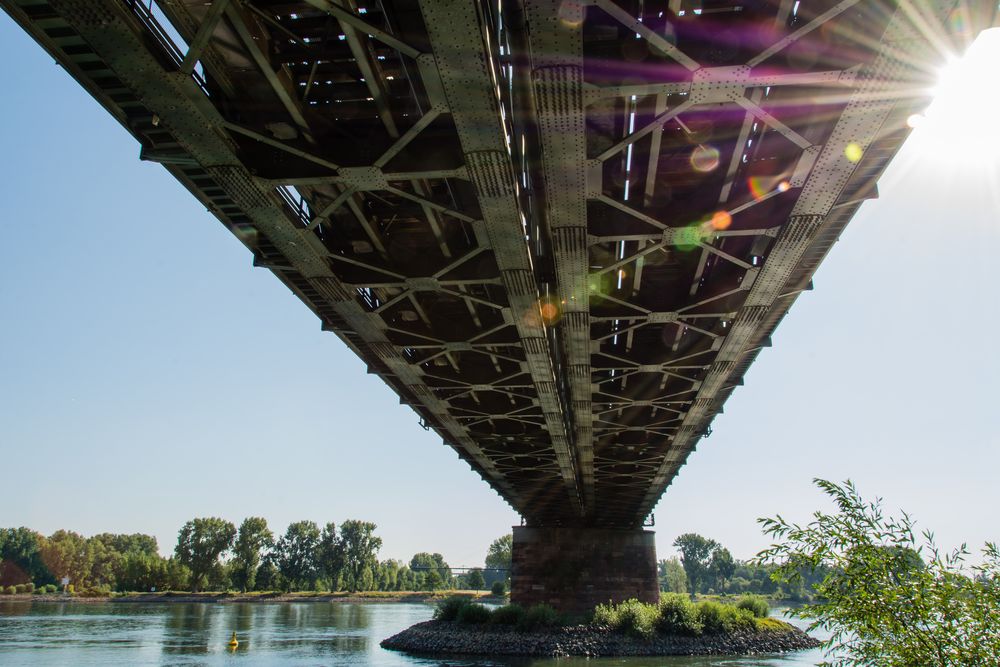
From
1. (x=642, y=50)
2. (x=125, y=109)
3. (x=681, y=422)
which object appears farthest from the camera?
(x=681, y=422)

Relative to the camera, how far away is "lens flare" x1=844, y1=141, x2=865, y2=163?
9.52 meters

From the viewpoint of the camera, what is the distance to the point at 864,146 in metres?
9.51

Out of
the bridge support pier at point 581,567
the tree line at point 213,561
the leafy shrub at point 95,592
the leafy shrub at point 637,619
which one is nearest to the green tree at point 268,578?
the tree line at point 213,561

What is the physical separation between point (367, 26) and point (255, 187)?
4.33 m

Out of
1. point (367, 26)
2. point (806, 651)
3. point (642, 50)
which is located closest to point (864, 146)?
point (642, 50)

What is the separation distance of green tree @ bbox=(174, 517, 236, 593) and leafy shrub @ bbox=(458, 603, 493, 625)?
9163 cm

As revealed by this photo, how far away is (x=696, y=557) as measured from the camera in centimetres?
19512

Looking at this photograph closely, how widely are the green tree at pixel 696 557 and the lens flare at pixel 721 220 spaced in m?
200

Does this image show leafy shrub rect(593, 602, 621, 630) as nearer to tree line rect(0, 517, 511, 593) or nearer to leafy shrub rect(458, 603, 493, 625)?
leafy shrub rect(458, 603, 493, 625)

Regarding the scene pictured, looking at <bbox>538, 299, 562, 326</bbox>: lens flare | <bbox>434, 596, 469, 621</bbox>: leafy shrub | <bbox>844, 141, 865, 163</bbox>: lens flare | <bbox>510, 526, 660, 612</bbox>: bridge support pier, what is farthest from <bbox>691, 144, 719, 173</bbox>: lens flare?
<bbox>510, 526, 660, 612</bbox>: bridge support pier

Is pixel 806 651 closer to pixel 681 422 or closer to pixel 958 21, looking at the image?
pixel 681 422

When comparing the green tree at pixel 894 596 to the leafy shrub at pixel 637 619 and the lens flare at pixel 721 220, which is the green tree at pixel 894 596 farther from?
the leafy shrub at pixel 637 619

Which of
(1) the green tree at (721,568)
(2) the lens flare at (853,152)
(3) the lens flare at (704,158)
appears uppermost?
(3) the lens flare at (704,158)

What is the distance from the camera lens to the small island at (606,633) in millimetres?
37125
